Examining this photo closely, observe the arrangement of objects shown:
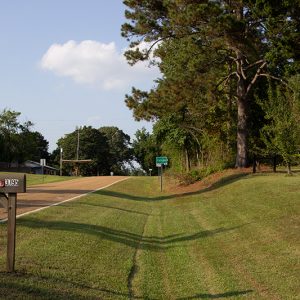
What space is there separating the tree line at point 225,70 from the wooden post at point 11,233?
48.4 feet

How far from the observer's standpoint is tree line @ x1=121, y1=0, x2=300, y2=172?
22844 millimetres

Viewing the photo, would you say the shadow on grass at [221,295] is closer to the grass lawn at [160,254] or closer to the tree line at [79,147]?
the grass lawn at [160,254]

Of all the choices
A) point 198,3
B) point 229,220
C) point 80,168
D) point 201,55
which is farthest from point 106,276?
point 80,168

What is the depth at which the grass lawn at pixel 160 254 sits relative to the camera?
8.31m

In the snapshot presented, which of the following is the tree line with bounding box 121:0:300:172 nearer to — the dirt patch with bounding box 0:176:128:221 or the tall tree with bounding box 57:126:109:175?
the dirt patch with bounding box 0:176:128:221

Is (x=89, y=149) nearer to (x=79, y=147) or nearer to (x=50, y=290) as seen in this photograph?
(x=79, y=147)

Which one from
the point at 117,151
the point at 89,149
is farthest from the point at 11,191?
the point at 117,151

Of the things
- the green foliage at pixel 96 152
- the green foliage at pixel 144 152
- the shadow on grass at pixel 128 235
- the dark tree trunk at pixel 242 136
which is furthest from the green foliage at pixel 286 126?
the green foliage at pixel 96 152

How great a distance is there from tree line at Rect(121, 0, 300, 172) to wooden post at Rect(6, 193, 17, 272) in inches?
581

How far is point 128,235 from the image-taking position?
14.1m

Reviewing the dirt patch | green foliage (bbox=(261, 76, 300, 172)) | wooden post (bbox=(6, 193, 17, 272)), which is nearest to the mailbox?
wooden post (bbox=(6, 193, 17, 272))

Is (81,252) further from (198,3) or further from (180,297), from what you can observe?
(198,3)

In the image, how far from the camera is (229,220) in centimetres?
1606

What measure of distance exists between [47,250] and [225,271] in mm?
3614
